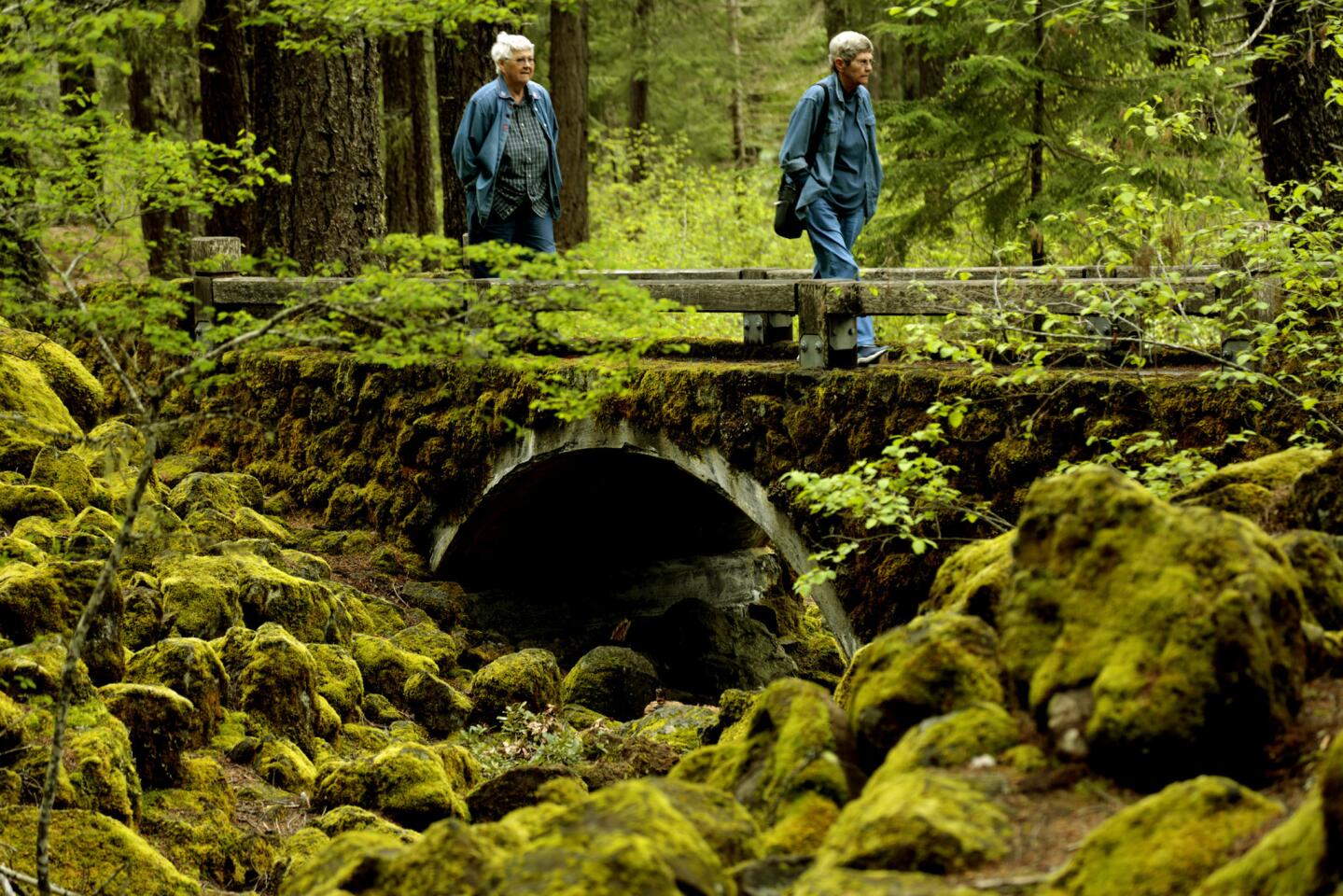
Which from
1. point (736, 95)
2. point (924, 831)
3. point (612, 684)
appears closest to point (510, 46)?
point (612, 684)

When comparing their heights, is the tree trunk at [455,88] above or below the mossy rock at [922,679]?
above

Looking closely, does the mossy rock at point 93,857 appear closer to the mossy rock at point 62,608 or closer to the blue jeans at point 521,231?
the mossy rock at point 62,608

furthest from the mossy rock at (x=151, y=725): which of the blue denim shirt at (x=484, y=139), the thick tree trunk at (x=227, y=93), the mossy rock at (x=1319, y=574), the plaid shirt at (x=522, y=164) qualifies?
the thick tree trunk at (x=227, y=93)

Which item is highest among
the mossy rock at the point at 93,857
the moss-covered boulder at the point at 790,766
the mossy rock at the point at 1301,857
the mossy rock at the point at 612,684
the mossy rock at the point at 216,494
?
the mossy rock at the point at 1301,857

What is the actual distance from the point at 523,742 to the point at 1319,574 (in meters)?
5.52

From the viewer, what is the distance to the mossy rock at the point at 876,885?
2.80 m

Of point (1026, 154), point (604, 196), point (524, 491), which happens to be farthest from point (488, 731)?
point (604, 196)

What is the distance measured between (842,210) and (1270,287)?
119 inches

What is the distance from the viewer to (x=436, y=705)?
8789 mm

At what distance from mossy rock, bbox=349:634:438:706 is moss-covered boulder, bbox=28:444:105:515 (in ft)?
6.58

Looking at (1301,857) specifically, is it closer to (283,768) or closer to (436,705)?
(283,768)

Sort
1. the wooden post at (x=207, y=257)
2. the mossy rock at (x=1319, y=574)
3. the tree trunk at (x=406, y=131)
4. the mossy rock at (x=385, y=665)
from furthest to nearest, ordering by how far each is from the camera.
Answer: the tree trunk at (x=406, y=131) → the wooden post at (x=207, y=257) → the mossy rock at (x=385, y=665) → the mossy rock at (x=1319, y=574)

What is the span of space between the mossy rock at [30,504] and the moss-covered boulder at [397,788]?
3.15m

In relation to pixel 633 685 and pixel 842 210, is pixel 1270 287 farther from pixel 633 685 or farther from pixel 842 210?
pixel 633 685
